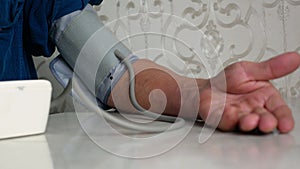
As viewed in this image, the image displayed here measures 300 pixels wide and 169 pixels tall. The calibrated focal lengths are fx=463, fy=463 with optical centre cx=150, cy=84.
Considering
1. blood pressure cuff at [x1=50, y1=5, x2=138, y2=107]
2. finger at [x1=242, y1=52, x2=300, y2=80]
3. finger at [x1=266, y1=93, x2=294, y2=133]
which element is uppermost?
finger at [x1=242, y1=52, x2=300, y2=80]

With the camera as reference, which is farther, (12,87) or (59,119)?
(59,119)

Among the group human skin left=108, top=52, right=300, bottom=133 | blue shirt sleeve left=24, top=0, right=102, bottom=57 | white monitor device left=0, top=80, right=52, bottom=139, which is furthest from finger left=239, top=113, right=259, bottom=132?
blue shirt sleeve left=24, top=0, right=102, bottom=57

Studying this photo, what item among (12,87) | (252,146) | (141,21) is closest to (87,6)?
(141,21)

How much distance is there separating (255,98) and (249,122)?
0.06 metres

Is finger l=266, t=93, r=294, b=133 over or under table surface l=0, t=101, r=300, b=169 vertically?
over

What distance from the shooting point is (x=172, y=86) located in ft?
2.26

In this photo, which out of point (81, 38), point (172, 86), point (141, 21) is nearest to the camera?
point (172, 86)

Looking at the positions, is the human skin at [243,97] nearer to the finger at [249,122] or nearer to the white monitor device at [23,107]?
the finger at [249,122]

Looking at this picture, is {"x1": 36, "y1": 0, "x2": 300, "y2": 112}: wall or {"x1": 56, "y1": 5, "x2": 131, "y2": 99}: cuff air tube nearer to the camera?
{"x1": 56, "y1": 5, "x2": 131, "y2": 99}: cuff air tube

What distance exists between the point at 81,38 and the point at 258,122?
0.39 m

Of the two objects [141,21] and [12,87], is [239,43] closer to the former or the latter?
[141,21]

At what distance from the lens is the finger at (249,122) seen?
509mm

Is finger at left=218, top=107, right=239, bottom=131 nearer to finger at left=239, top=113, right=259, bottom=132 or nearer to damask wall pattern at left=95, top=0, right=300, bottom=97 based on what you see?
finger at left=239, top=113, right=259, bottom=132

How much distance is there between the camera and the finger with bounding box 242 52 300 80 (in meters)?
0.53
